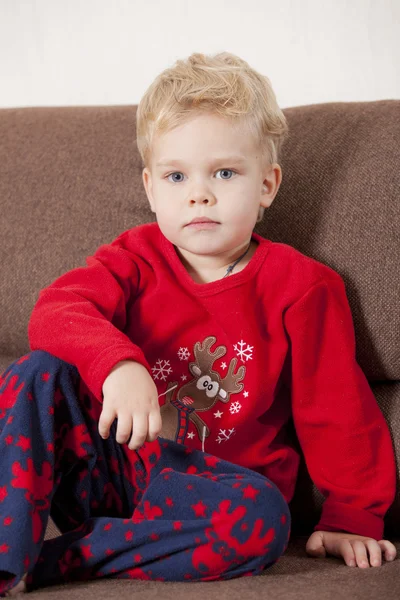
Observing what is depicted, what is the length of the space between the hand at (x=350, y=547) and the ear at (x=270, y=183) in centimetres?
56

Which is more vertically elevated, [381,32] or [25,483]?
[381,32]

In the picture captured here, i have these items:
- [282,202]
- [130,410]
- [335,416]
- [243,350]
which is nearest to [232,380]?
[243,350]

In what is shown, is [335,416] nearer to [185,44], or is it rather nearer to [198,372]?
[198,372]

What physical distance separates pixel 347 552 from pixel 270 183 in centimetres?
62

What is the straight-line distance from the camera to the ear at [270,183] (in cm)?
138

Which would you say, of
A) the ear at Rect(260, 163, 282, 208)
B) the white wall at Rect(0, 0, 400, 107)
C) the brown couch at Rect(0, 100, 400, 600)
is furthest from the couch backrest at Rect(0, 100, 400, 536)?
the white wall at Rect(0, 0, 400, 107)

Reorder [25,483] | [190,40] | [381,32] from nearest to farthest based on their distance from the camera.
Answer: [25,483] < [381,32] < [190,40]

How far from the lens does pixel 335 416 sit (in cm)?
132

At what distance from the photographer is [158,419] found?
3.50 ft

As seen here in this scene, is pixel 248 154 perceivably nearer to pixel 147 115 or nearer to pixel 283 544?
pixel 147 115

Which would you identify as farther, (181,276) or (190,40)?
(190,40)

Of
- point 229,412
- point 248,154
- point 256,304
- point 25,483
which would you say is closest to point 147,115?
point 248,154

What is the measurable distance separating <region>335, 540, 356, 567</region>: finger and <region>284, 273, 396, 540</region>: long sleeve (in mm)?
52

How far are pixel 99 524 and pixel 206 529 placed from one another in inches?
6.3
